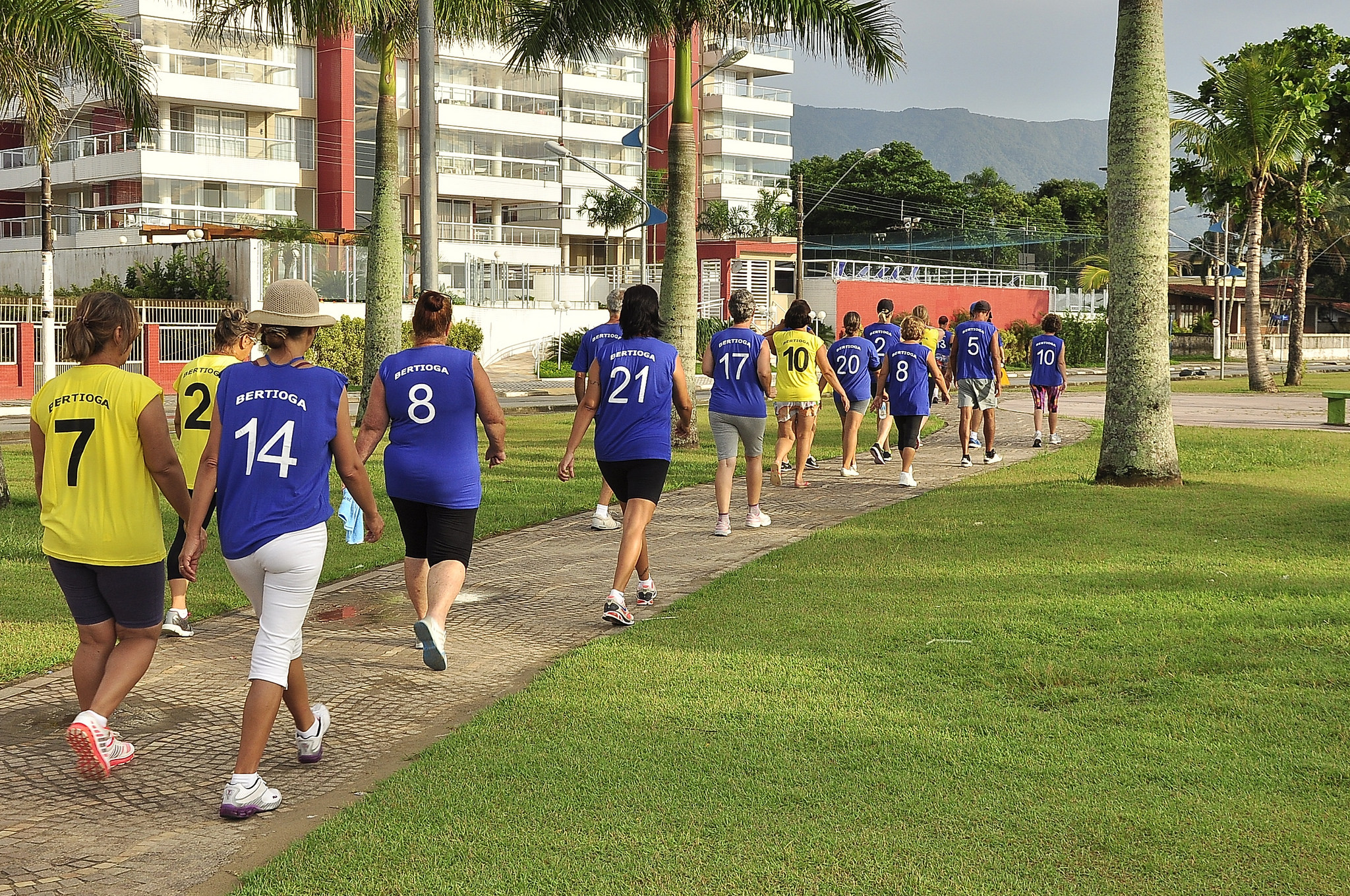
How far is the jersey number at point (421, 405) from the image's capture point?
5953 mm

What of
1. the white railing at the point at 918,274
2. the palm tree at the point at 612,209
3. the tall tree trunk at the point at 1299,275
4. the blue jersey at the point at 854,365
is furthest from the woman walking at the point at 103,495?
the palm tree at the point at 612,209

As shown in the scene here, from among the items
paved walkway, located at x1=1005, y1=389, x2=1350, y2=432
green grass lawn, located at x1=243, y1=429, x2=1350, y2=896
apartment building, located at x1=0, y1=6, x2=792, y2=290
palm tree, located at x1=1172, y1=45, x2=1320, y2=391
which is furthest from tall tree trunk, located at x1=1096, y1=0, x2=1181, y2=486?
apartment building, located at x1=0, y1=6, x2=792, y2=290

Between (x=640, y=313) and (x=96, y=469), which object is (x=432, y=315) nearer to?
(x=96, y=469)

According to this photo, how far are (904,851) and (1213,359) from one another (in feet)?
208

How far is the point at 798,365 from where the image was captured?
12.8 meters

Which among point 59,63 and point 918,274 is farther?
point 918,274

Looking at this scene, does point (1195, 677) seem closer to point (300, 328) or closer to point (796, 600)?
point (796, 600)

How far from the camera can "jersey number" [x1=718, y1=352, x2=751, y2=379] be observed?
1037 cm

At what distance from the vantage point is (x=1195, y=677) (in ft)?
19.1

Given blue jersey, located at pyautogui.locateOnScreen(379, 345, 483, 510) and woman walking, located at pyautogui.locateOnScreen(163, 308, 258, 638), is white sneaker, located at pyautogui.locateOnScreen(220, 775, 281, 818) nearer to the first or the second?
blue jersey, located at pyautogui.locateOnScreen(379, 345, 483, 510)

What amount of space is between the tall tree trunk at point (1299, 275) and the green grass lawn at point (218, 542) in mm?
21851

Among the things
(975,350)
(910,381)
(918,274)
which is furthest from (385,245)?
(918,274)

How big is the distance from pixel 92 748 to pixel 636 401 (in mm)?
3669

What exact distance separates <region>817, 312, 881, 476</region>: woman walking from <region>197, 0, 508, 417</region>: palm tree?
657 centimetres
